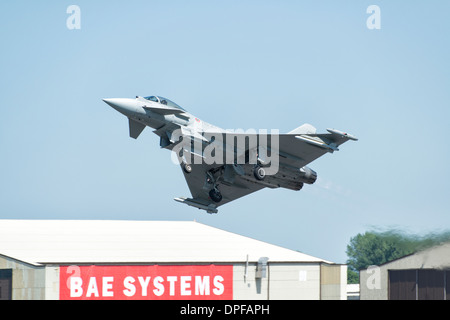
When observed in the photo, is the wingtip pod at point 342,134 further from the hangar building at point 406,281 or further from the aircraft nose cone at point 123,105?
the aircraft nose cone at point 123,105

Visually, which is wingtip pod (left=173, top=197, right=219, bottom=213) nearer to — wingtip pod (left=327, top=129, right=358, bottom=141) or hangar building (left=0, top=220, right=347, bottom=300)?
hangar building (left=0, top=220, right=347, bottom=300)

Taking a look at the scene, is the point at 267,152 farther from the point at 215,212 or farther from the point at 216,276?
the point at 216,276

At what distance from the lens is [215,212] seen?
39875 millimetres

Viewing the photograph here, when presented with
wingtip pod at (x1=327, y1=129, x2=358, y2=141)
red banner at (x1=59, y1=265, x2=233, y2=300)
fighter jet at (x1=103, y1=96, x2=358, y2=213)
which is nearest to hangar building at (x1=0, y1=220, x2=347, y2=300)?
red banner at (x1=59, y1=265, x2=233, y2=300)

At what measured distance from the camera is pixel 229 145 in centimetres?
3484

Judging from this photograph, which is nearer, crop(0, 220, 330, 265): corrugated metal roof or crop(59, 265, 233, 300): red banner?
crop(59, 265, 233, 300): red banner

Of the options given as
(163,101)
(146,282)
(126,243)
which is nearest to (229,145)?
(163,101)

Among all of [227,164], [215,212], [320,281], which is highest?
[227,164]

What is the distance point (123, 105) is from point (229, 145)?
20.2ft

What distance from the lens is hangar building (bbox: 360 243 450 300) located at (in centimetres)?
4135

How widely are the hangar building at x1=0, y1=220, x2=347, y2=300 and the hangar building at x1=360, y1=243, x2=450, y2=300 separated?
564cm
